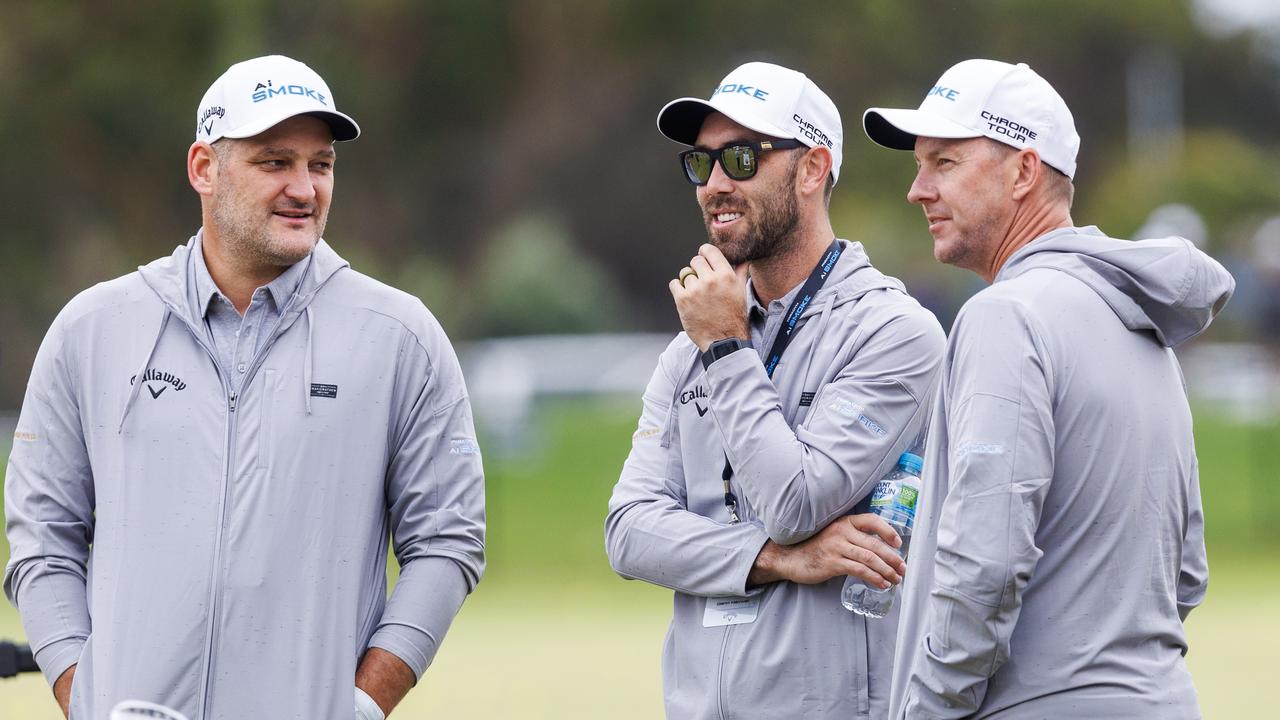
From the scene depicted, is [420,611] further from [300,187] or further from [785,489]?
[300,187]

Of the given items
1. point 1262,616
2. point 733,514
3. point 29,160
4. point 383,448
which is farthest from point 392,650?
point 29,160

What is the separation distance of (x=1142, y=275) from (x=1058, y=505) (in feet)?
1.85

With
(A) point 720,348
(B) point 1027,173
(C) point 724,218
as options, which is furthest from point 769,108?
(B) point 1027,173

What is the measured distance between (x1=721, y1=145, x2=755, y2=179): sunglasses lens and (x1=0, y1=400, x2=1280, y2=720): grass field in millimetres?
7247

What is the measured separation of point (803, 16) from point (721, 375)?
40.5 metres

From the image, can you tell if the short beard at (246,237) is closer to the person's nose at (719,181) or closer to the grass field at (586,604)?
the person's nose at (719,181)

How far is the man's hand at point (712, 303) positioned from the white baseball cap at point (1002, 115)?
0.62 meters

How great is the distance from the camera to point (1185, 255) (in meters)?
4.00

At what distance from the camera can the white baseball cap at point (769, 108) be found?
4801 mm

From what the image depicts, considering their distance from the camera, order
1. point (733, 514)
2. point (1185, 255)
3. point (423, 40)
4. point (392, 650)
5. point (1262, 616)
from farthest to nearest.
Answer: point (423, 40)
point (1262, 616)
point (733, 514)
point (392, 650)
point (1185, 255)

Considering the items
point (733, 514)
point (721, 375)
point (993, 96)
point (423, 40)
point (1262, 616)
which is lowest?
point (1262, 616)

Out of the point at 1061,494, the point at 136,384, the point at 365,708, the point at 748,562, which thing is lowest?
the point at 365,708

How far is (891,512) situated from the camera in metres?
4.54

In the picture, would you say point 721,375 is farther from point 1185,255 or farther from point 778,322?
point 1185,255
